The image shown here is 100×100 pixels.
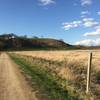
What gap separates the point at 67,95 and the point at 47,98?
981mm

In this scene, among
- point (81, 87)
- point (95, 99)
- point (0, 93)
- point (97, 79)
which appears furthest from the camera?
point (97, 79)

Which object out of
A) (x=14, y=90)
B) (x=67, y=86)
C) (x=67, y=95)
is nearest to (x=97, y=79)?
(x=67, y=86)

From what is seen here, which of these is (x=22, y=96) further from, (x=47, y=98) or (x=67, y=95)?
(x=67, y=95)

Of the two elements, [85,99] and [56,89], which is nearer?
[85,99]

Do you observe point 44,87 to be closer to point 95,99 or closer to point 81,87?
point 81,87

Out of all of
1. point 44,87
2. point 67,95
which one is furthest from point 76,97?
point 44,87

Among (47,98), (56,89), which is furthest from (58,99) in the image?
(56,89)

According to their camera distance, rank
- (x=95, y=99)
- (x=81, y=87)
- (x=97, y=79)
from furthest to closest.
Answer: (x=97, y=79)
(x=81, y=87)
(x=95, y=99)

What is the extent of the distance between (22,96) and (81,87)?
111 inches

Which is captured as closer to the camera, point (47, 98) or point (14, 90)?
point (47, 98)

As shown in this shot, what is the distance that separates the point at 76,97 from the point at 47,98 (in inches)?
42.7

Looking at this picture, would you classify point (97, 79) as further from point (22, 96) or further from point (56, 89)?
point (22, 96)

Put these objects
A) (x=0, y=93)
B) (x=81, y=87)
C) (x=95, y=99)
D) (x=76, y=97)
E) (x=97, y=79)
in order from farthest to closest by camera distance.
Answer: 1. (x=97, y=79)
2. (x=81, y=87)
3. (x=0, y=93)
4. (x=76, y=97)
5. (x=95, y=99)

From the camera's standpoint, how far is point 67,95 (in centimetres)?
1098
